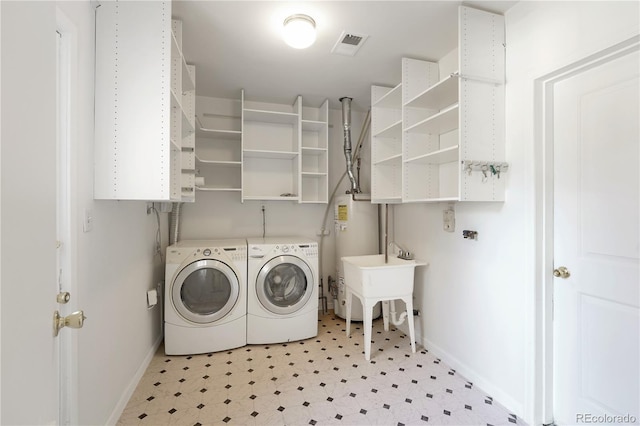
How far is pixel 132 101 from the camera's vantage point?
150 centimetres

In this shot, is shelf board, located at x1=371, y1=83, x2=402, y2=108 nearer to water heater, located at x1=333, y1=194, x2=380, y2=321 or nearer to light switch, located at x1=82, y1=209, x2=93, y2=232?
water heater, located at x1=333, y1=194, x2=380, y2=321

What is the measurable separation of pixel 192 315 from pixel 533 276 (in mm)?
2455

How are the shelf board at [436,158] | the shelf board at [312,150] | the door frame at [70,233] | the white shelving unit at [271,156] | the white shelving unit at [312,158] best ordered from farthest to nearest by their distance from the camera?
the white shelving unit at [312,158], the white shelving unit at [271,156], the shelf board at [312,150], the shelf board at [436,158], the door frame at [70,233]

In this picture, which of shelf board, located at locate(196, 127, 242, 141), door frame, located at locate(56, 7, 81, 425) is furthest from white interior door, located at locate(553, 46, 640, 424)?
shelf board, located at locate(196, 127, 242, 141)

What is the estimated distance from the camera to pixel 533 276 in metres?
1.64

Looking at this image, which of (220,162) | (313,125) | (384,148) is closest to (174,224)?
(220,162)

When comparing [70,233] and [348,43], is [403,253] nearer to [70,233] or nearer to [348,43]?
[348,43]

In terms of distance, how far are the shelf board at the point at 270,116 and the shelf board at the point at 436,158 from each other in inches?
53.9

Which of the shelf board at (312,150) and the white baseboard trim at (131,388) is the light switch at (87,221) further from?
the shelf board at (312,150)

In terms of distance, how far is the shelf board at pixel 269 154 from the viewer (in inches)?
116

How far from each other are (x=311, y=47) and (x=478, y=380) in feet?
8.69

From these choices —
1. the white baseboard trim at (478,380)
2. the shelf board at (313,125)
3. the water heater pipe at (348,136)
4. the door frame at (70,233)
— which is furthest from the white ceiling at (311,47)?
the white baseboard trim at (478,380)

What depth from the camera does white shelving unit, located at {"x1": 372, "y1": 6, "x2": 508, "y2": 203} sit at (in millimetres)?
1733

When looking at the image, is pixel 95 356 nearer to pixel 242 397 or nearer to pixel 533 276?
pixel 242 397
